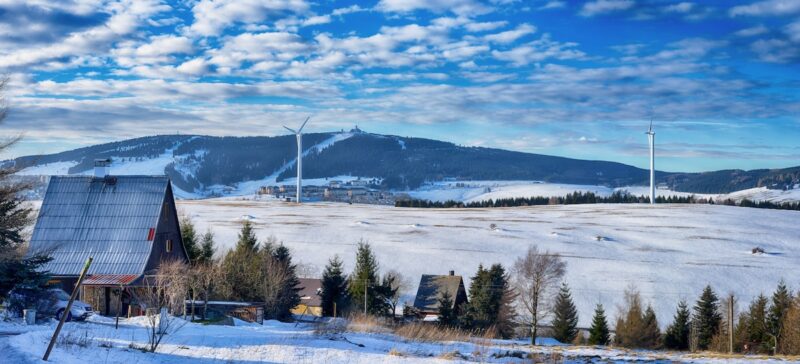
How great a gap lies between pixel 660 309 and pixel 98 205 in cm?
3879

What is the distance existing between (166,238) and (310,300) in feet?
47.9

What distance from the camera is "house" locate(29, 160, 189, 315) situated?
37.7 meters

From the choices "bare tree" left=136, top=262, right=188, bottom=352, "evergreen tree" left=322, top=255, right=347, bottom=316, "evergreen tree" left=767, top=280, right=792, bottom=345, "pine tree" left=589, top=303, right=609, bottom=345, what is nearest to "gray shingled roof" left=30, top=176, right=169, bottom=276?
"bare tree" left=136, top=262, right=188, bottom=352

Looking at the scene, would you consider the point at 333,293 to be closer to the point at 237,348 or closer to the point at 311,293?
the point at 311,293

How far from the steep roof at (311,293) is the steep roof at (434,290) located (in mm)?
6876

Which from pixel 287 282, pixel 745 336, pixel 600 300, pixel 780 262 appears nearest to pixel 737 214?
pixel 780 262

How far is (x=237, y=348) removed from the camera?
2184 centimetres

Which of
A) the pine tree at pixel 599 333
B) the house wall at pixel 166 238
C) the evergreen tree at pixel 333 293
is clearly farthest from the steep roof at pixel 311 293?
the pine tree at pixel 599 333

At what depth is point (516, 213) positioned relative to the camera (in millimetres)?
116312

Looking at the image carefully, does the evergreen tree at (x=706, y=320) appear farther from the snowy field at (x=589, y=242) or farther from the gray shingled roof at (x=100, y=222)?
the gray shingled roof at (x=100, y=222)

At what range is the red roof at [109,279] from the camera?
36.7m

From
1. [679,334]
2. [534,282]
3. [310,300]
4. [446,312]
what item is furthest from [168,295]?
[679,334]

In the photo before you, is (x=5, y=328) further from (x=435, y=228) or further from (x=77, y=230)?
(x=435, y=228)

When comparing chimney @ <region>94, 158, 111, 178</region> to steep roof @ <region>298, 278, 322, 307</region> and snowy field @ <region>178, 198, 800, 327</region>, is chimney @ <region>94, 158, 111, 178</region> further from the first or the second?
snowy field @ <region>178, 198, 800, 327</region>
